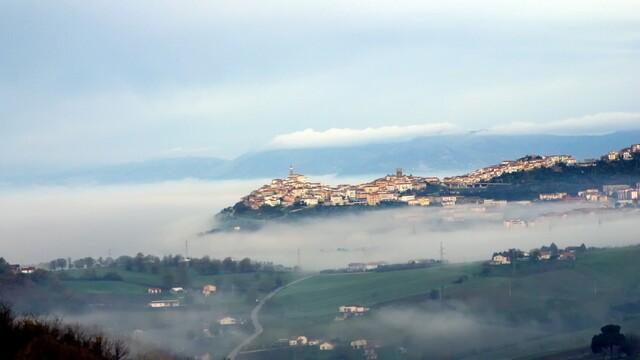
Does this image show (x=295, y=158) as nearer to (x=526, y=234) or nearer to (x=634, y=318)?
(x=526, y=234)

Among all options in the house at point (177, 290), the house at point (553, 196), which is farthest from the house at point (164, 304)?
the house at point (553, 196)

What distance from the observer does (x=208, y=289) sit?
6662 centimetres

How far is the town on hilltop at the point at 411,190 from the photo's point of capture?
99.2 m

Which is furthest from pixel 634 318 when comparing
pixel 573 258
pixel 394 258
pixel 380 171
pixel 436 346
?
pixel 380 171

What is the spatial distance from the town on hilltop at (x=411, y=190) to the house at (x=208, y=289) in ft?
106

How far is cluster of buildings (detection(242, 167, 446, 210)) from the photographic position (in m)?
102

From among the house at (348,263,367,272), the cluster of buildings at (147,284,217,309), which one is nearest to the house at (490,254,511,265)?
the house at (348,263,367,272)

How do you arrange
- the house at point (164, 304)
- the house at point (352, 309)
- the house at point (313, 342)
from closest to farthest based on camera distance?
1. the house at point (313, 342)
2. the house at point (352, 309)
3. the house at point (164, 304)

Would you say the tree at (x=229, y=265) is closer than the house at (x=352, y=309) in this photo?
No

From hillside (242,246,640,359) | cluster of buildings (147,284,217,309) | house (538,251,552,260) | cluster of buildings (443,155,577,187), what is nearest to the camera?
hillside (242,246,640,359)

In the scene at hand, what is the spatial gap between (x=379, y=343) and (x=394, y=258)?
24838mm

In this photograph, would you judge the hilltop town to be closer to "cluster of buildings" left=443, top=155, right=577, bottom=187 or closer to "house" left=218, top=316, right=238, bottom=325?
"cluster of buildings" left=443, top=155, right=577, bottom=187

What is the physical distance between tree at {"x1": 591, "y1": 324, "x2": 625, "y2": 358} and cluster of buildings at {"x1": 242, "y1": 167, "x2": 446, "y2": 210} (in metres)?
51.4

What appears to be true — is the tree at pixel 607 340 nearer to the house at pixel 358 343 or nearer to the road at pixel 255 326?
the house at pixel 358 343
